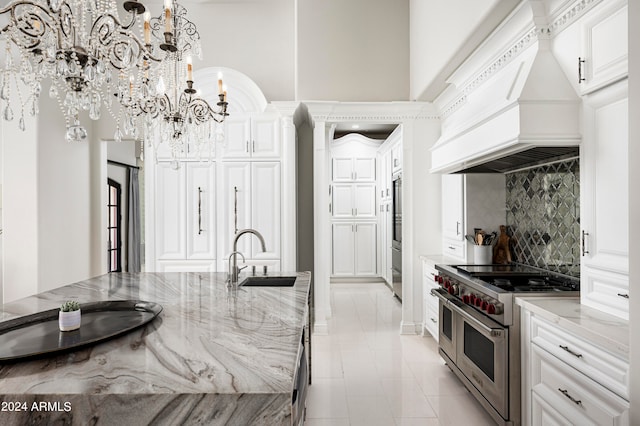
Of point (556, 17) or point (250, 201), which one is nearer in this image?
point (556, 17)

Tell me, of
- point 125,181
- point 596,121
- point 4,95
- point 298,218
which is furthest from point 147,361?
point 125,181

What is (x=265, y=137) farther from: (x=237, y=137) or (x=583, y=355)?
(x=583, y=355)

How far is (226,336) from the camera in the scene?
134 cm

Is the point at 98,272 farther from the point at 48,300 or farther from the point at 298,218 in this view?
the point at 48,300

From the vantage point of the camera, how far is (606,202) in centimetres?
177

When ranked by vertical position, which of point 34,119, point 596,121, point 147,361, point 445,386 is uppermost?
point 34,119

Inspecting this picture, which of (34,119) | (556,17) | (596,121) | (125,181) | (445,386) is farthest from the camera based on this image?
(125,181)

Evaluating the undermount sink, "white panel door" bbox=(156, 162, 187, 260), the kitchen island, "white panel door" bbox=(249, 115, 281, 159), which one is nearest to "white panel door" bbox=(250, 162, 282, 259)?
"white panel door" bbox=(249, 115, 281, 159)

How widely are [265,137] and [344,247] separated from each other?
332cm

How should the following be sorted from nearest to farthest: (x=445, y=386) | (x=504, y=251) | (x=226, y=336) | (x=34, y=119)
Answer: (x=226, y=336)
(x=445, y=386)
(x=504, y=251)
(x=34, y=119)

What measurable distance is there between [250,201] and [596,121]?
9.99ft

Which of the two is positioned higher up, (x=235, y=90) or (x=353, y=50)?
(x=353, y=50)

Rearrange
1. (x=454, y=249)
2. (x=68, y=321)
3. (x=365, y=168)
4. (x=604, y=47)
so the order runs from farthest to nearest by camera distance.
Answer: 1. (x=365, y=168)
2. (x=454, y=249)
3. (x=604, y=47)
4. (x=68, y=321)

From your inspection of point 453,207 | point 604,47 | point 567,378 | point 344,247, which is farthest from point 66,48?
point 344,247
